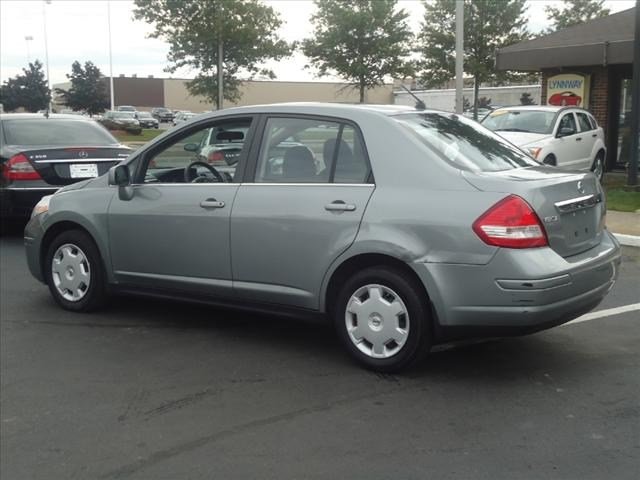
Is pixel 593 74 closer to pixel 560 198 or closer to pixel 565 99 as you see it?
pixel 565 99

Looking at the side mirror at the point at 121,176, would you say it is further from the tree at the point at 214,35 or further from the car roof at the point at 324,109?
the tree at the point at 214,35

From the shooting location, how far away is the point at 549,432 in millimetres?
3842

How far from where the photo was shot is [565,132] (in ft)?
47.4

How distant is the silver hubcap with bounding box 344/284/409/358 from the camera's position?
4605 millimetres

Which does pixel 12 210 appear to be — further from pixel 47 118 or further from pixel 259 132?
pixel 259 132

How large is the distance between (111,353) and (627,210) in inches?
339

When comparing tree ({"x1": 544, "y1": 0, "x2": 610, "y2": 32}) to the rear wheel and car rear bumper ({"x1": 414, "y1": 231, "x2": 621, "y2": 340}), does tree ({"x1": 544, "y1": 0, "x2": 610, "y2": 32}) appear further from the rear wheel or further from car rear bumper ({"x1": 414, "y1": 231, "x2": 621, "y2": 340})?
car rear bumper ({"x1": 414, "y1": 231, "x2": 621, "y2": 340})

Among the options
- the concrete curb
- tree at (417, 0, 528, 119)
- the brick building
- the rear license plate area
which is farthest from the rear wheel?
tree at (417, 0, 528, 119)

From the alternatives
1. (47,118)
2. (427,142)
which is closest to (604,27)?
(47,118)

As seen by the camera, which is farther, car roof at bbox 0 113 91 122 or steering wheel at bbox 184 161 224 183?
car roof at bbox 0 113 91 122

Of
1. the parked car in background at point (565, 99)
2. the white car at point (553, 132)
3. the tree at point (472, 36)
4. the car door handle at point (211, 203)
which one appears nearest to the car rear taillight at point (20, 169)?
the car door handle at point (211, 203)

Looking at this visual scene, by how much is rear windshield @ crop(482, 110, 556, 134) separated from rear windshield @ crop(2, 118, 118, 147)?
7.62m

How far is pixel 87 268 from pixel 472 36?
1095 inches

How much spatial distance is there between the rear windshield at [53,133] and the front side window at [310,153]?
5.24 m
